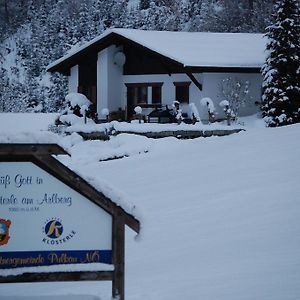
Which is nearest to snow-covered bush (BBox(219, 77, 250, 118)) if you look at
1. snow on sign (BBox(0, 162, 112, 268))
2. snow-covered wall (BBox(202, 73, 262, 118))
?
snow-covered wall (BBox(202, 73, 262, 118))

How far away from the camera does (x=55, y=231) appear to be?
491 centimetres

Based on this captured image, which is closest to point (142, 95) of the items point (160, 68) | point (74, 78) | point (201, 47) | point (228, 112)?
point (160, 68)

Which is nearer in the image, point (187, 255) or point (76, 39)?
point (187, 255)

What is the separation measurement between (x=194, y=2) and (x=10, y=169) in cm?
8142

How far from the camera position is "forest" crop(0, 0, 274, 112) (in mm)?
63938

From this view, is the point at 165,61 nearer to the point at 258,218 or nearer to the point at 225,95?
the point at 225,95

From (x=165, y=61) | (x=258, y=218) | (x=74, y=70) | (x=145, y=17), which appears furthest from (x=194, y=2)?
(x=258, y=218)

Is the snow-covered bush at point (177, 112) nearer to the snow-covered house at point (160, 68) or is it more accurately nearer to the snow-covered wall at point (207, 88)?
the snow-covered house at point (160, 68)

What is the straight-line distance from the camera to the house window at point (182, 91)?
29.0 meters

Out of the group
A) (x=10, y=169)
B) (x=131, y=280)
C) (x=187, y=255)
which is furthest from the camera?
(x=187, y=255)

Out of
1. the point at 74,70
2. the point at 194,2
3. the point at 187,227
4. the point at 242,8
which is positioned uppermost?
the point at 194,2

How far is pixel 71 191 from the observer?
16.1 feet

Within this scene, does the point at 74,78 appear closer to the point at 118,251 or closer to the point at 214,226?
the point at 214,226

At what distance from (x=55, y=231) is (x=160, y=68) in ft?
84.9
